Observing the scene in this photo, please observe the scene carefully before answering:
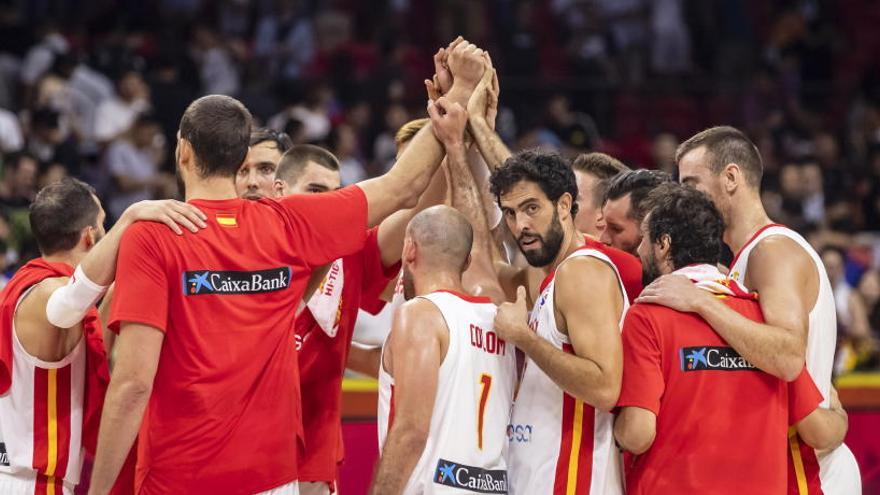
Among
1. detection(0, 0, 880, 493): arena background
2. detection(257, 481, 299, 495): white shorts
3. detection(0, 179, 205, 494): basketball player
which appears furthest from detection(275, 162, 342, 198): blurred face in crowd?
detection(0, 0, 880, 493): arena background

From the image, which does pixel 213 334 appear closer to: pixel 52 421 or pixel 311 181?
pixel 52 421

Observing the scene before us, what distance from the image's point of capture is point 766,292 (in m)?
5.21

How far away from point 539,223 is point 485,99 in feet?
3.06

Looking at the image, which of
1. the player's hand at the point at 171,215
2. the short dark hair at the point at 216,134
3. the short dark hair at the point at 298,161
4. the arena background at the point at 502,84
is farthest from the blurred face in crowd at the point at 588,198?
the arena background at the point at 502,84

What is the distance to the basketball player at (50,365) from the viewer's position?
5.27 meters

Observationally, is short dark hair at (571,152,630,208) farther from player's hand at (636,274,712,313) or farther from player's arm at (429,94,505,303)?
player's hand at (636,274,712,313)

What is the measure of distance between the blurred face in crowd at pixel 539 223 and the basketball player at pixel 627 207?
1.60ft

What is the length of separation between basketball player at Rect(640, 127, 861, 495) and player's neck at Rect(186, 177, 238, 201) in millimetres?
1759

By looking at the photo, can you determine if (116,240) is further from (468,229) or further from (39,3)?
(39,3)

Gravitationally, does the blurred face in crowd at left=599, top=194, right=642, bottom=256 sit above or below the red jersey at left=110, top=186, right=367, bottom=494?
above

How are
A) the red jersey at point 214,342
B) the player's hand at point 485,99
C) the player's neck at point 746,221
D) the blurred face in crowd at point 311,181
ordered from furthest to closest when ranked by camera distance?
the blurred face in crowd at point 311,181
the player's hand at point 485,99
the player's neck at point 746,221
the red jersey at point 214,342

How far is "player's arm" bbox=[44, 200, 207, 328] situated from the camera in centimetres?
476

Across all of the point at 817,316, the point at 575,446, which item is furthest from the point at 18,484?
the point at 817,316

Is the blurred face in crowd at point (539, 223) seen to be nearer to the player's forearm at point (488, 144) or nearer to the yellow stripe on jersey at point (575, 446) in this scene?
the player's forearm at point (488, 144)
